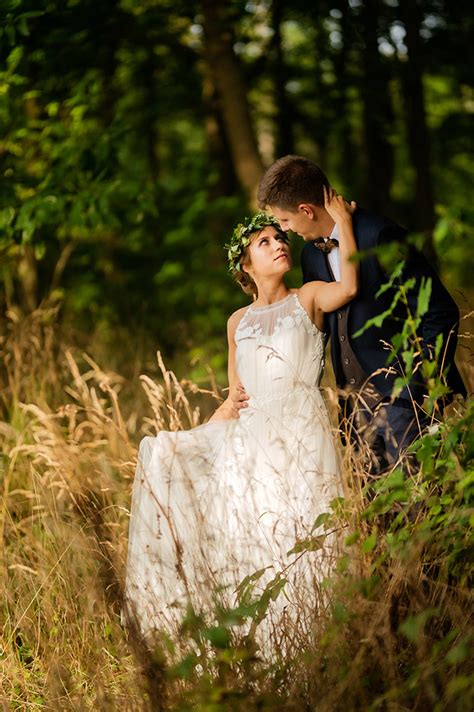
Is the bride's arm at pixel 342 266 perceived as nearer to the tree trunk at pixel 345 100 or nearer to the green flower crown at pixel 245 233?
the green flower crown at pixel 245 233

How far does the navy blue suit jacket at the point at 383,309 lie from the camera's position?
4102 millimetres

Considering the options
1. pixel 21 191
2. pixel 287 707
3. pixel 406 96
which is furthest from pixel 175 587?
pixel 406 96

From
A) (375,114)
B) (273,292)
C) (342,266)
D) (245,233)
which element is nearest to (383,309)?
(342,266)

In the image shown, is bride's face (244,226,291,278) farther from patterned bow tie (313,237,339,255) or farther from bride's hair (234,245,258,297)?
patterned bow tie (313,237,339,255)

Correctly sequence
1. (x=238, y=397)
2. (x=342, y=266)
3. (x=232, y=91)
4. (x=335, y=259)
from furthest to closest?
(x=232, y=91)
(x=238, y=397)
(x=335, y=259)
(x=342, y=266)

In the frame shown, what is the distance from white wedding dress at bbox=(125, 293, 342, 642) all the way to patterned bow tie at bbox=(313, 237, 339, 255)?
0.87ft

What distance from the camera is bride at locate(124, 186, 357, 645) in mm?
4031

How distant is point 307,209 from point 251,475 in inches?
46.7

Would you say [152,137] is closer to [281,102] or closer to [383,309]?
[281,102]

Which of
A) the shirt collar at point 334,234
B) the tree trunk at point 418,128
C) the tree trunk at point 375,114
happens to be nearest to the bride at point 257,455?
the shirt collar at point 334,234

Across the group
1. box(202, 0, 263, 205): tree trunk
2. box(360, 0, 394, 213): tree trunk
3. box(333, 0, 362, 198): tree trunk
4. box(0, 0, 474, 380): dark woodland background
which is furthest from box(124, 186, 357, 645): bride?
box(333, 0, 362, 198): tree trunk

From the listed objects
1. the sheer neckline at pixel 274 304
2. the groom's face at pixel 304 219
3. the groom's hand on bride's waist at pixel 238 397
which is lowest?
the groom's hand on bride's waist at pixel 238 397

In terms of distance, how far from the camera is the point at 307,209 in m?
4.31

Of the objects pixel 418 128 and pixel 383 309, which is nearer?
pixel 383 309
